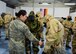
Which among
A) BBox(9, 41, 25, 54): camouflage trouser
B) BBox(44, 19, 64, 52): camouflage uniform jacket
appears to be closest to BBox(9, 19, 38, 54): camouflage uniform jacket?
BBox(9, 41, 25, 54): camouflage trouser

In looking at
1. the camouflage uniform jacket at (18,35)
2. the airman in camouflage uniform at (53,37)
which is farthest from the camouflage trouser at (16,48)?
the airman in camouflage uniform at (53,37)

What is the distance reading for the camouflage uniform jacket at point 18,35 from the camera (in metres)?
3.11

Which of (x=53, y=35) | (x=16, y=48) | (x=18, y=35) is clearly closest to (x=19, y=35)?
(x=18, y=35)

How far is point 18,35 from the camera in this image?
315 centimetres

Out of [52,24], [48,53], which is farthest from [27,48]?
[52,24]

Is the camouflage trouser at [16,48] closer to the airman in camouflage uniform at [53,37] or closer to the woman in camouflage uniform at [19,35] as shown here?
the woman in camouflage uniform at [19,35]

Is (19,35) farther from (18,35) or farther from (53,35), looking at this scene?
(53,35)

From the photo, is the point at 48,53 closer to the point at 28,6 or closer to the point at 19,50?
the point at 19,50

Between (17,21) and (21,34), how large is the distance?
254mm

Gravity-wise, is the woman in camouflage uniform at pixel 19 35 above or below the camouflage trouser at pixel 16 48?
above

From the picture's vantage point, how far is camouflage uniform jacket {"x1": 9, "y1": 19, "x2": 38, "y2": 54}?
10.2 ft

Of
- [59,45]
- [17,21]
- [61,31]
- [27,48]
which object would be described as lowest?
[27,48]

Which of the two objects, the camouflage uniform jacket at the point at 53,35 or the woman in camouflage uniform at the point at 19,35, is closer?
the woman in camouflage uniform at the point at 19,35

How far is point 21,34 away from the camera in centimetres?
315
